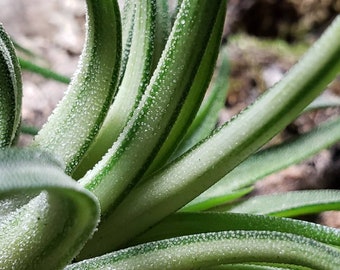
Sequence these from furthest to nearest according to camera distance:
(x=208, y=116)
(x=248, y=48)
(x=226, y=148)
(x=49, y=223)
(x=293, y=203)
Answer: (x=248, y=48) → (x=208, y=116) → (x=293, y=203) → (x=226, y=148) → (x=49, y=223)

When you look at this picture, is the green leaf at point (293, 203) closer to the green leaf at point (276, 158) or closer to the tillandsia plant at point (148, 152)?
the green leaf at point (276, 158)

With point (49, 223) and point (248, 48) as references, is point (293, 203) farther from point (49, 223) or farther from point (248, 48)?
point (248, 48)

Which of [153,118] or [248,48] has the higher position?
[248,48]

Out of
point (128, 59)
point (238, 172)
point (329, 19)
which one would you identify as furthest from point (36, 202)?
point (329, 19)

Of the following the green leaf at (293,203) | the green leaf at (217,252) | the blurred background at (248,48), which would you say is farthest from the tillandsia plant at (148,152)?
the blurred background at (248,48)

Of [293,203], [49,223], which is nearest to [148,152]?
[49,223]

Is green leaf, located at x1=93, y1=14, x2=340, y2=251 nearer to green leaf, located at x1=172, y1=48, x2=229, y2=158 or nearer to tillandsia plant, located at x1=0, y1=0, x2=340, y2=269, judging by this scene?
tillandsia plant, located at x1=0, y1=0, x2=340, y2=269

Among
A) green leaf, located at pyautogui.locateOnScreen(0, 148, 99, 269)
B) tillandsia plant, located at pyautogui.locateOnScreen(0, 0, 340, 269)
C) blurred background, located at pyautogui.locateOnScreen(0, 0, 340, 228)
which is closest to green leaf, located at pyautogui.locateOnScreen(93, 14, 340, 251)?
tillandsia plant, located at pyautogui.locateOnScreen(0, 0, 340, 269)
